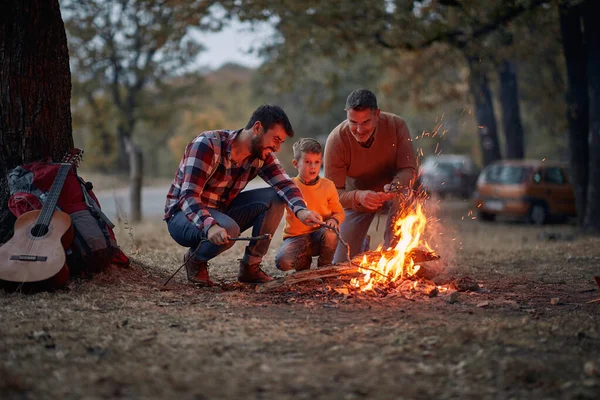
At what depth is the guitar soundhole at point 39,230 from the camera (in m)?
5.84

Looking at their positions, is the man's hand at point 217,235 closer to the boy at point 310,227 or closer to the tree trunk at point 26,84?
the boy at point 310,227

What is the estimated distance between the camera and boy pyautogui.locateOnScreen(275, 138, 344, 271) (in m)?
6.60

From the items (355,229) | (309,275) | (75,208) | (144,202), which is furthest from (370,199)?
(144,202)

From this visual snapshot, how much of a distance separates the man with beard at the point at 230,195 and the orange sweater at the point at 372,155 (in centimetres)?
100

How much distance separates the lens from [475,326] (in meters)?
4.75

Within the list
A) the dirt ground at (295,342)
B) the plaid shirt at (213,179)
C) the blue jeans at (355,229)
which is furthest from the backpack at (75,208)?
the blue jeans at (355,229)

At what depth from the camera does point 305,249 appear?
264 inches

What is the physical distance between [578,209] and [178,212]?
9.98m

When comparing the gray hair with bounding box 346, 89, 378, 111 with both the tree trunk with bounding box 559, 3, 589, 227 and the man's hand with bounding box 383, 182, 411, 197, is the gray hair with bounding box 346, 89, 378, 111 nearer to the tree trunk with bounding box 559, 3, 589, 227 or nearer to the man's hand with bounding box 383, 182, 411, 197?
the man's hand with bounding box 383, 182, 411, 197

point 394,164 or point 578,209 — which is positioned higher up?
point 394,164

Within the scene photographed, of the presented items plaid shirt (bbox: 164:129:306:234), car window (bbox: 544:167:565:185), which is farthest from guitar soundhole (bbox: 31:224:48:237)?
car window (bbox: 544:167:565:185)

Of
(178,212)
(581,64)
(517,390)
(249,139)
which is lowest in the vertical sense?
(517,390)

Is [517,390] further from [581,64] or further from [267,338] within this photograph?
[581,64]

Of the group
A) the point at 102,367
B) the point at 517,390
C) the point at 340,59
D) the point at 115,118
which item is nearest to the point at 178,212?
the point at 102,367
